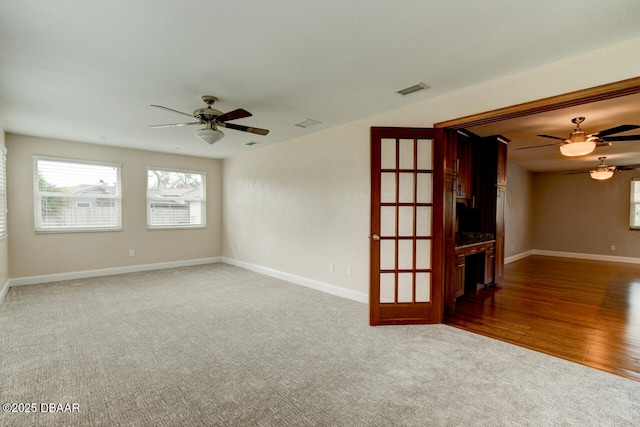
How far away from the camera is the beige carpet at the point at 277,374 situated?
2.00 metres

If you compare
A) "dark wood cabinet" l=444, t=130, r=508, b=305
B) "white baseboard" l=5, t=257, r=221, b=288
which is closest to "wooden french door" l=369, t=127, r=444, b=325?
"dark wood cabinet" l=444, t=130, r=508, b=305

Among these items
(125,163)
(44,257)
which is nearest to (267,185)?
(125,163)

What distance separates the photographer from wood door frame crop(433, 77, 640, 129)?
2.37 m

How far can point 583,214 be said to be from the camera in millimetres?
8781

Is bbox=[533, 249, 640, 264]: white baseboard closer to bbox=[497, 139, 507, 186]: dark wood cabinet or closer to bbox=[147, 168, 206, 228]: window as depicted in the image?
bbox=[497, 139, 507, 186]: dark wood cabinet

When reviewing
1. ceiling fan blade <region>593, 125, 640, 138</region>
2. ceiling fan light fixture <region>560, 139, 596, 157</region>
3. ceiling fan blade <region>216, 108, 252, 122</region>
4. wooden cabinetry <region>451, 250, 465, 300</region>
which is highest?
ceiling fan blade <region>216, 108, 252, 122</region>

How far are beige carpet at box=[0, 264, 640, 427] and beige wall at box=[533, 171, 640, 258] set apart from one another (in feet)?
26.7

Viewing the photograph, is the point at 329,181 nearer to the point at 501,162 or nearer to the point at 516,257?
the point at 501,162

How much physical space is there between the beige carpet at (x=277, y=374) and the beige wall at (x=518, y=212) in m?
5.60

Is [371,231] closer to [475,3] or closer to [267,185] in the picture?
[475,3]

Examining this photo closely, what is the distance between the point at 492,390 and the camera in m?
2.28

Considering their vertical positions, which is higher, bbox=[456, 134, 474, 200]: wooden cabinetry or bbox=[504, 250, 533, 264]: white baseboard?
bbox=[456, 134, 474, 200]: wooden cabinetry

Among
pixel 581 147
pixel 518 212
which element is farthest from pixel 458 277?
pixel 518 212

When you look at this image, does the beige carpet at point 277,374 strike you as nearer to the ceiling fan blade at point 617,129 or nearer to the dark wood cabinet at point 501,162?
the ceiling fan blade at point 617,129
